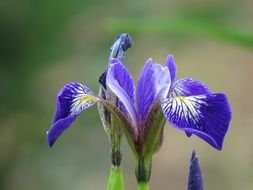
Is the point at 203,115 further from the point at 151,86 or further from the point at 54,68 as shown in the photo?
the point at 54,68

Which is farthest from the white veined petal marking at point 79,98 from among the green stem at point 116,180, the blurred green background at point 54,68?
the blurred green background at point 54,68

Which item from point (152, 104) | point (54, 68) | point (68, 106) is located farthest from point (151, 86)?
point (54, 68)

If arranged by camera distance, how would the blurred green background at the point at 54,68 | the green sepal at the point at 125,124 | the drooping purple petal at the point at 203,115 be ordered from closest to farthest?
the drooping purple petal at the point at 203,115 → the green sepal at the point at 125,124 → the blurred green background at the point at 54,68

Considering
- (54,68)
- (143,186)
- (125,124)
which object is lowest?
(143,186)

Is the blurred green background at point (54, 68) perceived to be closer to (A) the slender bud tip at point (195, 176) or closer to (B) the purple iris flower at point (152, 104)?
(B) the purple iris flower at point (152, 104)

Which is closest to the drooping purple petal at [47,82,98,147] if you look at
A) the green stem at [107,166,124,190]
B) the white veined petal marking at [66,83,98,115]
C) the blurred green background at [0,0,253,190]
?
the white veined petal marking at [66,83,98,115]

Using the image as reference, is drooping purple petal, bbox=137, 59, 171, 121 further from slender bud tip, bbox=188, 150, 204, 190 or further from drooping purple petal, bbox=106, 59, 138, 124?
slender bud tip, bbox=188, 150, 204, 190
